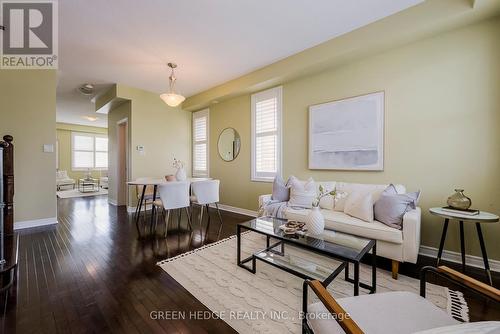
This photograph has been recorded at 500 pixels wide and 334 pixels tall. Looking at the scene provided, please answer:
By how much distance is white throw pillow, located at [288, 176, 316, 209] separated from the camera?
9.66 feet

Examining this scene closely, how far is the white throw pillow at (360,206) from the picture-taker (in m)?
2.34

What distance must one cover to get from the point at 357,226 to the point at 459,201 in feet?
3.26

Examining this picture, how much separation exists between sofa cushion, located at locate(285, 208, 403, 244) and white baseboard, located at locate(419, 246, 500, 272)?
2.78ft

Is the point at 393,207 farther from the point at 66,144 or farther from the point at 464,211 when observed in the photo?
the point at 66,144

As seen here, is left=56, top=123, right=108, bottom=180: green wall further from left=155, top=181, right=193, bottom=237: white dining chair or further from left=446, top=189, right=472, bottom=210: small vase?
left=446, top=189, right=472, bottom=210: small vase

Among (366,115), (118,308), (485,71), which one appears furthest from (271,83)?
(118,308)

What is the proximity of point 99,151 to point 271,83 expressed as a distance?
9.68 m

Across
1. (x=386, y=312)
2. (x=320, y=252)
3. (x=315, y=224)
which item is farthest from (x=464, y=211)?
(x=386, y=312)

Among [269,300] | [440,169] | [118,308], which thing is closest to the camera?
[118,308]

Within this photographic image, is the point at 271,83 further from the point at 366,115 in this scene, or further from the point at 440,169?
the point at 440,169

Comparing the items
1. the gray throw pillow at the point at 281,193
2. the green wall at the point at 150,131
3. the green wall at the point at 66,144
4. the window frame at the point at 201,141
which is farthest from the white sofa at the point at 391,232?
the green wall at the point at 66,144

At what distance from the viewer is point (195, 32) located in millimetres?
2734

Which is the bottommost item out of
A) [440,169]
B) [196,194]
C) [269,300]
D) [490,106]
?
[269,300]

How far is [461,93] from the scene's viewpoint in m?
2.27
